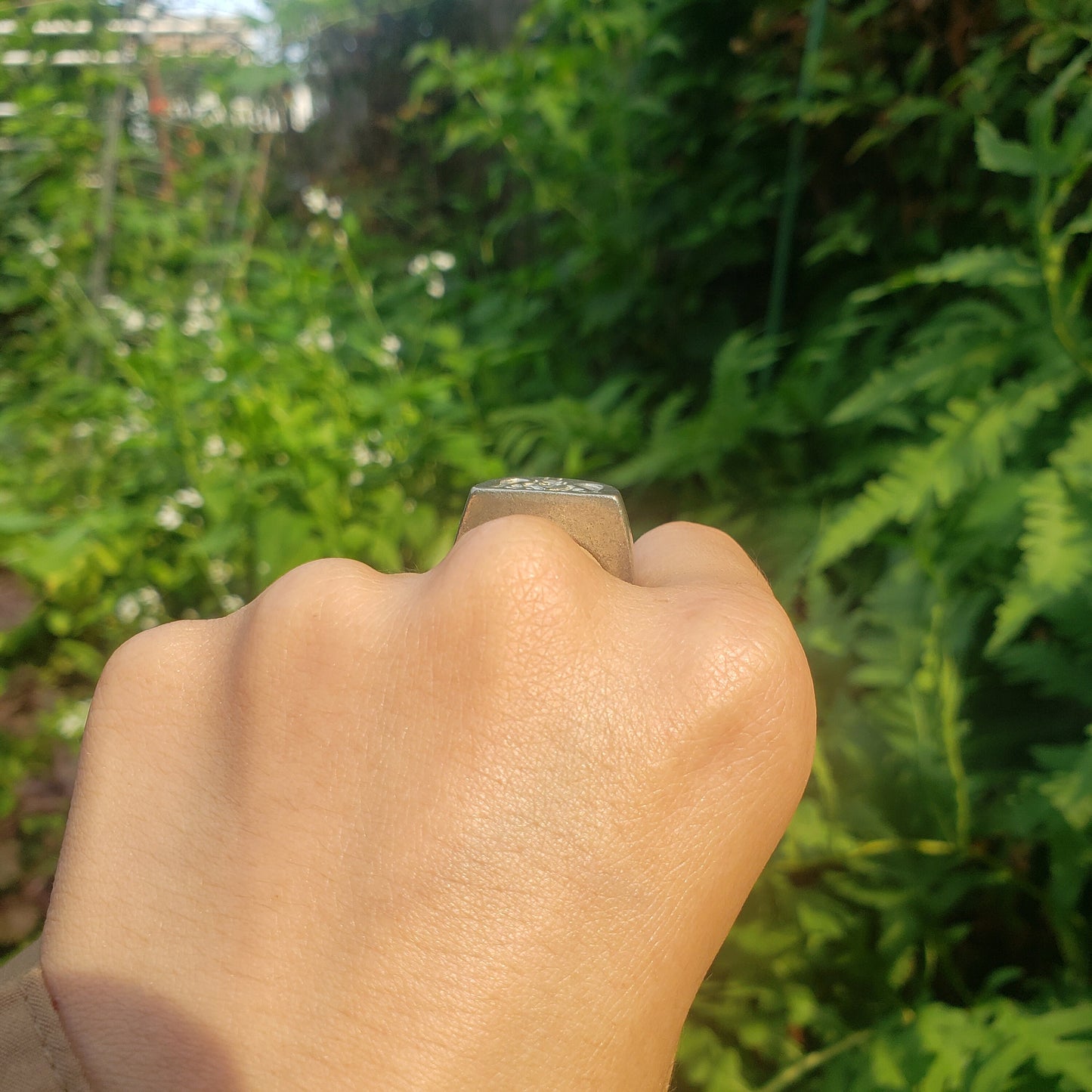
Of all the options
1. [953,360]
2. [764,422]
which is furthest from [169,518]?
[953,360]

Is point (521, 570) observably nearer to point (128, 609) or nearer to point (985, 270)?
point (985, 270)

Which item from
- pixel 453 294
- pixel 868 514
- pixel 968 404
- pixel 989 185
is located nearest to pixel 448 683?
pixel 868 514

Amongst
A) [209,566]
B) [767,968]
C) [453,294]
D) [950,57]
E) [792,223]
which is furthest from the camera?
[453,294]

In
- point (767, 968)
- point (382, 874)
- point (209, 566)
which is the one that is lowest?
point (209, 566)

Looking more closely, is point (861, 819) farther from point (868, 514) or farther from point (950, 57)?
point (950, 57)

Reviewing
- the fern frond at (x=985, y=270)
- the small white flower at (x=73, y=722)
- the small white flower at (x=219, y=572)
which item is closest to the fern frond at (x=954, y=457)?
the fern frond at (x=985, y=270)
